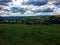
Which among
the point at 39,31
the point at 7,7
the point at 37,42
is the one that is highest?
the point at 7,7

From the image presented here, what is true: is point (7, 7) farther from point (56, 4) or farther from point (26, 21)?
point (56, 4)

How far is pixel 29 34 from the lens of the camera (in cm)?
223

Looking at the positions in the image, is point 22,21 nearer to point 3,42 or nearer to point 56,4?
point 3,42

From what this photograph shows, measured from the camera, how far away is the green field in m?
2.19

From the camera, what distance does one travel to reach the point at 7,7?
2.33m

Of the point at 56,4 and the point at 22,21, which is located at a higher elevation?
the point at 56,4

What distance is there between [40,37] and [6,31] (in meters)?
0.53

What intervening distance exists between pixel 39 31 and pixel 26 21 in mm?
260

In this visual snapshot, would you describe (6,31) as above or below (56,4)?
below

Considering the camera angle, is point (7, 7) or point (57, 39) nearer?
point (57, 39)

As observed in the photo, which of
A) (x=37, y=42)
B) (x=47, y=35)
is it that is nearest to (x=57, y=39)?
(x=47, y=35)

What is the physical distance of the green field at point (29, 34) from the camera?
2.19 metres

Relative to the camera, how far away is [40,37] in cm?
222

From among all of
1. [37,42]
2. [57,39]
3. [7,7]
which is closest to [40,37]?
[37,42]
